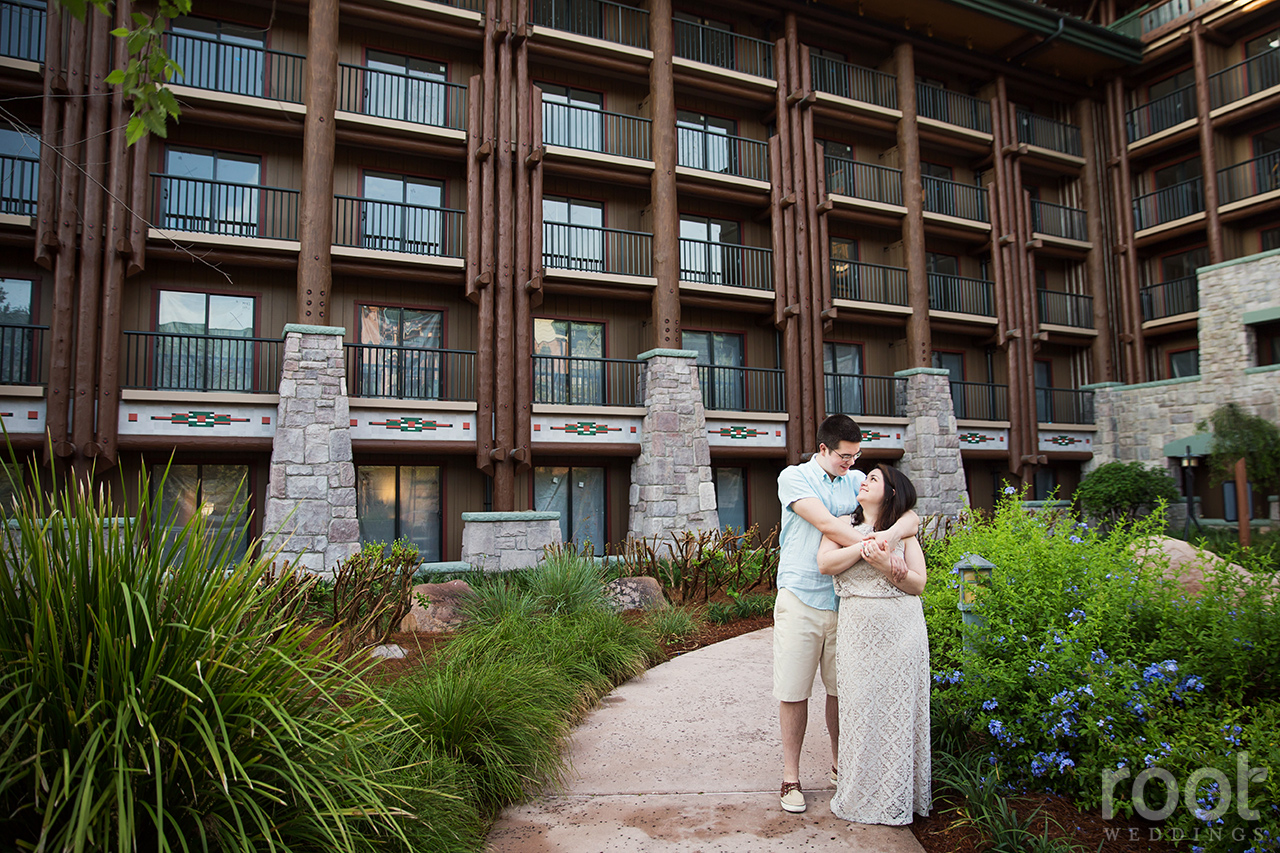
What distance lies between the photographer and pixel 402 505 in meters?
15.4

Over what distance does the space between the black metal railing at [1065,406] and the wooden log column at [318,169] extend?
1918 cm

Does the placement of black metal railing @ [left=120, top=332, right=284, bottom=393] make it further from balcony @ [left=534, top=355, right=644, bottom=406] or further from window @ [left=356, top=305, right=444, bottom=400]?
balcony @ [left=534, top=355, right=644, bottom=406]

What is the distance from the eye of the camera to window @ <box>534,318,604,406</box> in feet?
52.6

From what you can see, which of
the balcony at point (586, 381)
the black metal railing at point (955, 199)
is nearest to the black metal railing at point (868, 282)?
the black metal railing at point (955, 199)

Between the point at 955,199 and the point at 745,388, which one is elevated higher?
the point at 955,199

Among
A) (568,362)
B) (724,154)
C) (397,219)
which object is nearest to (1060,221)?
(724,154)

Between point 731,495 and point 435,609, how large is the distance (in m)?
10.7

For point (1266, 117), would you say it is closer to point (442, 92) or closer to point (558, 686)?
point (442, 92)

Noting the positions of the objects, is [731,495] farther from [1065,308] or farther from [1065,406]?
[1065,308]

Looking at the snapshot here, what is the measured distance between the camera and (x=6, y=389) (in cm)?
1184

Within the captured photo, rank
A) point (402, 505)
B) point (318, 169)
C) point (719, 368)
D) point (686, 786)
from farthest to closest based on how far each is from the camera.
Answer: point (719, 368)
point (402, 505)
point (318, 169)
point (686, 786)

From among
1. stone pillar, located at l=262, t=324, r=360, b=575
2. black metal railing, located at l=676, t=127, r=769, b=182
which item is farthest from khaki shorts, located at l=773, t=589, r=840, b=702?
black metal railing, located at l=676, t=127, r=769, b=182

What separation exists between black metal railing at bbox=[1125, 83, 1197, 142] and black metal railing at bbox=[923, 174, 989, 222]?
18.6 ft

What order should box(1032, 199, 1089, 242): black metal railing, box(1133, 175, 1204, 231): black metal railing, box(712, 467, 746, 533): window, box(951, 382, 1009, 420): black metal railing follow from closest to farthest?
box(712, 467, 746, 533): window, box(951, 382, 1009, 420): black metal railing, box(1133, 175, 1204, 231): black metal railing, box(1032, 199, 1089, 242): black metal railing
